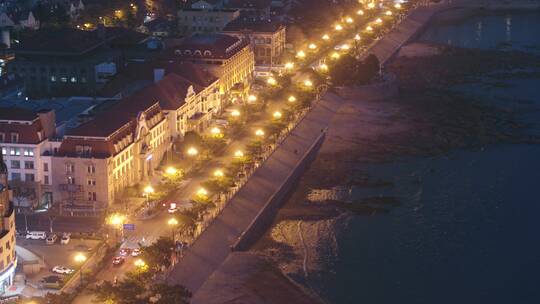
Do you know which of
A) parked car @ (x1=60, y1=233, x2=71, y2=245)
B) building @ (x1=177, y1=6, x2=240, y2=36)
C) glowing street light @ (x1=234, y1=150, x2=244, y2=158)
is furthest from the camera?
building @ (x1=177, y1=6, x2=240, y2=36)

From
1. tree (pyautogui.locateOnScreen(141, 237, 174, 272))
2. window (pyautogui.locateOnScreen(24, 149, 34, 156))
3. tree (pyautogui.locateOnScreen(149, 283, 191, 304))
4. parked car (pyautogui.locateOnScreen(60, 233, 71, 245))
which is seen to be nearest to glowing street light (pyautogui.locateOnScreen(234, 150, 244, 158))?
window (pyautogui.locateOnScreen(24, 149, 34, 156))

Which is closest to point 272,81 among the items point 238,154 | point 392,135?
point 392,135

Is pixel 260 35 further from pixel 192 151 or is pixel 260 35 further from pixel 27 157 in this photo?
pixel 27 157

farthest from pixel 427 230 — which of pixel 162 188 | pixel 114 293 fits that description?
pixel 114 293

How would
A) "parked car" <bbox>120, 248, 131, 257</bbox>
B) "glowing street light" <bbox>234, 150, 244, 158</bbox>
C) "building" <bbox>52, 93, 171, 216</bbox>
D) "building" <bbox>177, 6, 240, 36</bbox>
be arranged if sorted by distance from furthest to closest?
1. "building" <bbox>177, 6, 240, 36</bbox>
2. "glowing street light" <bbox>234, 150, 244, 158</bbox>
3. "building" <bbox>52, 93, 171, 216</bbox>
4. "parked car" <bbox>120, 248, 131, 257</bbox>

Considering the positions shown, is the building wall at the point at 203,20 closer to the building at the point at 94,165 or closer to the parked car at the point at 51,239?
the building at the point at 94,165

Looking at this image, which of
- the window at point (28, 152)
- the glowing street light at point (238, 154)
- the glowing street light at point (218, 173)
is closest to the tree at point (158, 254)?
the window at point (28, 152)

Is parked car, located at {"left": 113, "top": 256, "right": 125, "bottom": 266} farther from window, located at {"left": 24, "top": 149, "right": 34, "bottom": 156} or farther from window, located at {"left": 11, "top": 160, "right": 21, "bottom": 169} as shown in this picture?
window, located at {"left": 11, "top": 160, "right": 21, "bottom": 169}
